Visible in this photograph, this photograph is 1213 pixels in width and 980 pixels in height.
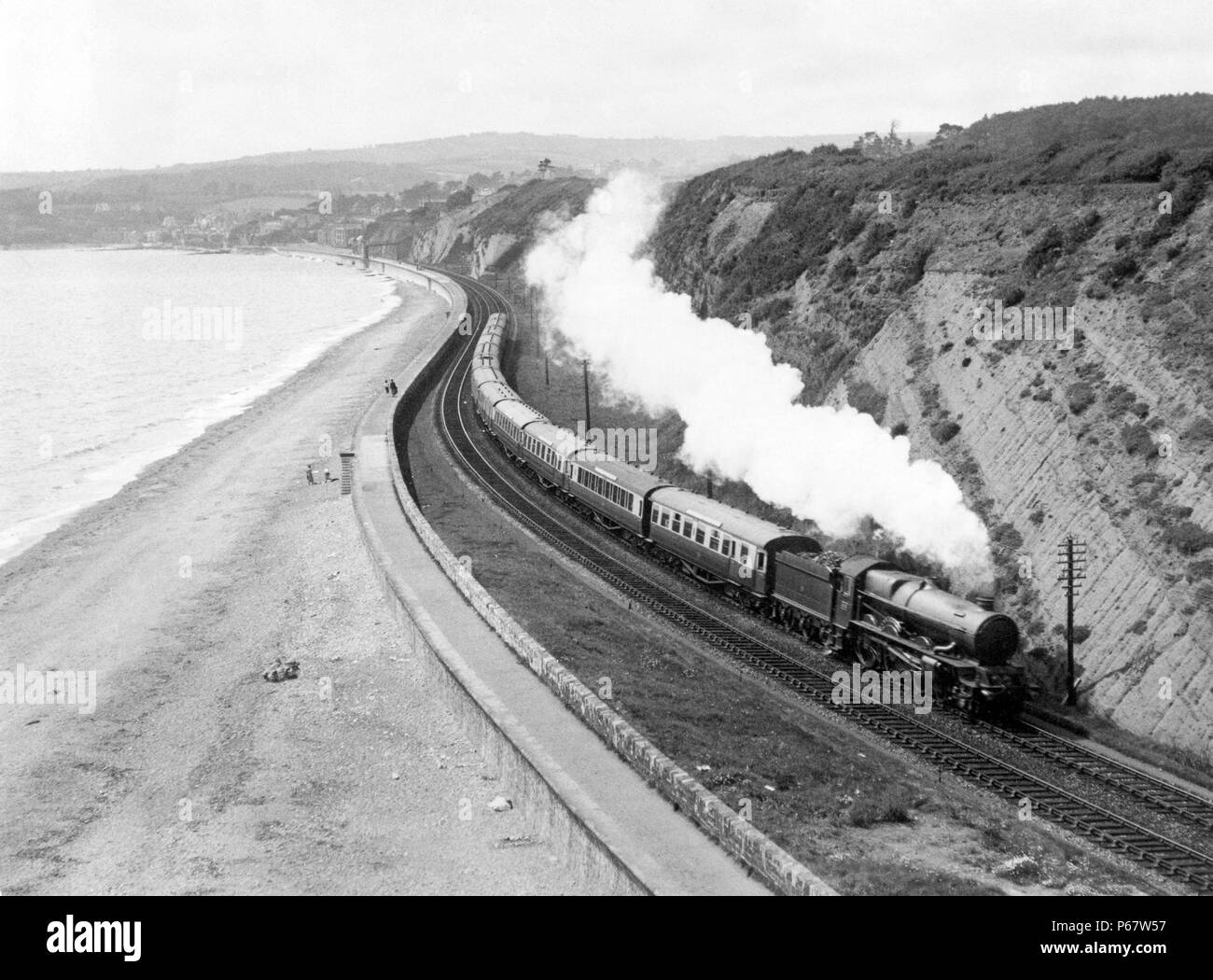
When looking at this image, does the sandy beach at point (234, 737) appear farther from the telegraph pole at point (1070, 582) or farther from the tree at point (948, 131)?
the tree at point (948, 131)

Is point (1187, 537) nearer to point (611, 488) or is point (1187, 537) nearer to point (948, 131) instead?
point (611, 488)

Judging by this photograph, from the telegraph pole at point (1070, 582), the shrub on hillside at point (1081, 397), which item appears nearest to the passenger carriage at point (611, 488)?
the shrub on hillside at point (1081, 397)

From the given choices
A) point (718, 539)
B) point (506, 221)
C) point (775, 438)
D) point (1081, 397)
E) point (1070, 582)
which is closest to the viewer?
point (1070, 582)

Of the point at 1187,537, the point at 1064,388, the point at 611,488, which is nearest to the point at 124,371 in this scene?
the point at 611,488
